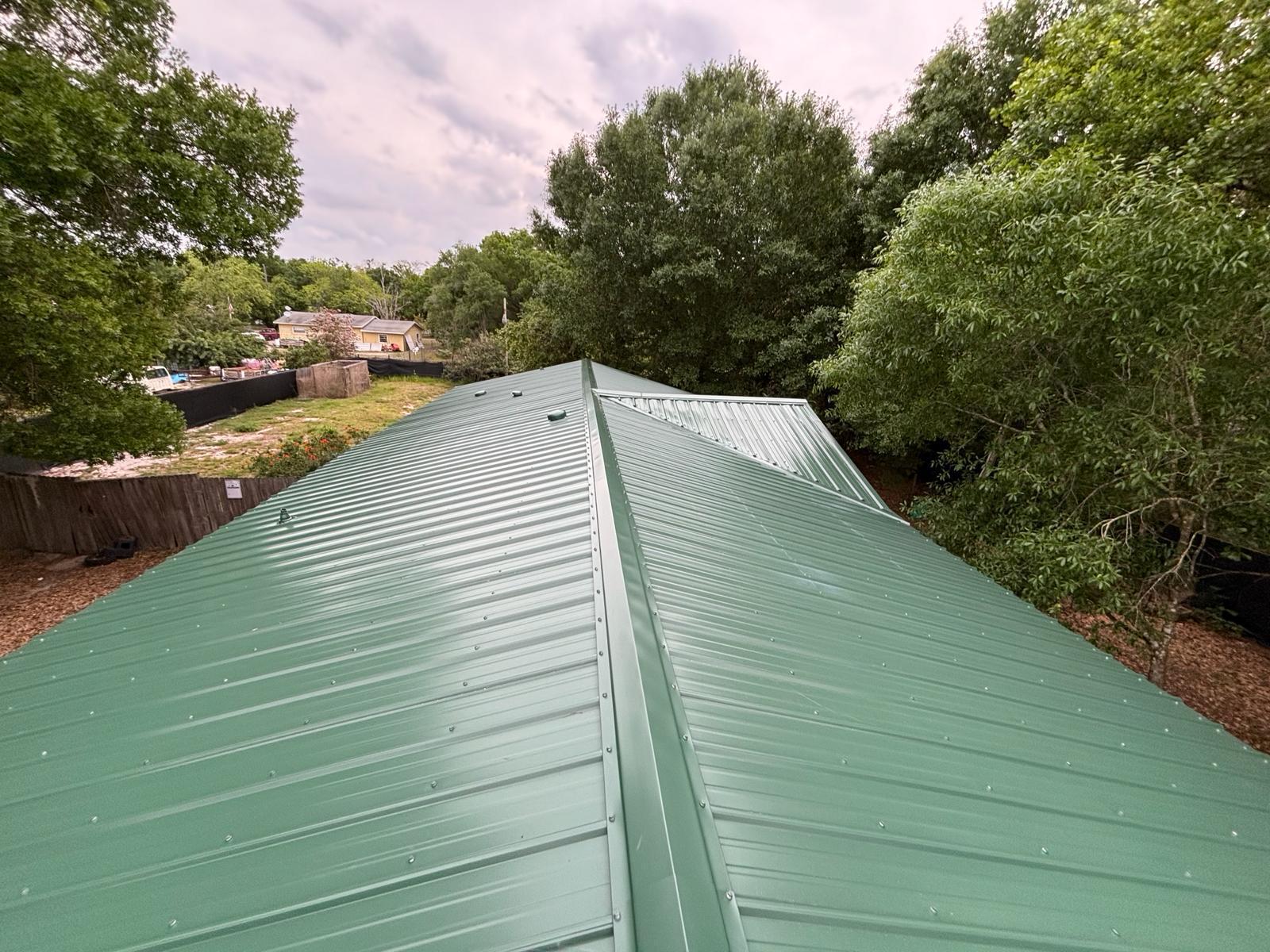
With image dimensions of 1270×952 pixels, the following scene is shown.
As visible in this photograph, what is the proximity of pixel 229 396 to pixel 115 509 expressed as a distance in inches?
519

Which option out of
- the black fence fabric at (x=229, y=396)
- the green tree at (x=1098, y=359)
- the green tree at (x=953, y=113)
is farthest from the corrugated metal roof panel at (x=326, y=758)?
the black fence fabric at (x=229, y=396)

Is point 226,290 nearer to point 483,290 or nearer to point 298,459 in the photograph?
point 483,290

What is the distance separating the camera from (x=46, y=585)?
335 inches

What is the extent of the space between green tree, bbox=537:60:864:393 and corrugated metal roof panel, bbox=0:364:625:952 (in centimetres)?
1285

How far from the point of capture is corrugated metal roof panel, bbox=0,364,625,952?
1312 millimetres

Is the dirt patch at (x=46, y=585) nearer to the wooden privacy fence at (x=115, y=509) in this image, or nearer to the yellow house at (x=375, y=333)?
the wooden privacy fence at (x=115, y=509)

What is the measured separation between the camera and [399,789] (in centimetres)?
164

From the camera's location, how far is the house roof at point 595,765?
4.31 ft

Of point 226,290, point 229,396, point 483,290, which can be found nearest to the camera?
point 229,396

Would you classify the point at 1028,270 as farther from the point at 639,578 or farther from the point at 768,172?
the point at 768,172

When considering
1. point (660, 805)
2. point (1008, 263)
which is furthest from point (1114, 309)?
point (660, 805)

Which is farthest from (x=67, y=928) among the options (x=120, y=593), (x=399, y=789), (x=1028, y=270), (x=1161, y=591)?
(x=1161, y=591)

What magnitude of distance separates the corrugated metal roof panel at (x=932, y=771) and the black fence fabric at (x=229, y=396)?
20060 millimetres

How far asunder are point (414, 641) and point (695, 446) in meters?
4.51
